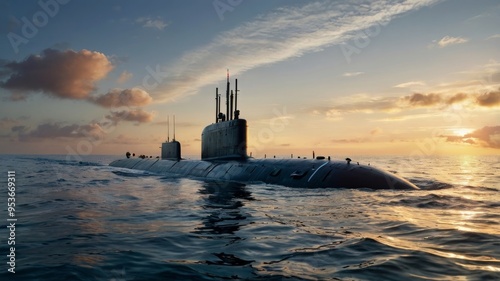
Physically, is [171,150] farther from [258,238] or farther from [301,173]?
[258,238]

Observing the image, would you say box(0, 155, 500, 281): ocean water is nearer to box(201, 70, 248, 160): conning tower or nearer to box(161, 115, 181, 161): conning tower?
box(201, 70, 248, 160): conning tower

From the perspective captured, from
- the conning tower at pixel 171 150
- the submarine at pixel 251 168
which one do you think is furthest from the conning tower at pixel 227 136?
the conning tower at pixel 171 150

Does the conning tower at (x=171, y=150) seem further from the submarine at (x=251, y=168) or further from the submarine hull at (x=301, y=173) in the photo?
the submarine hull at (x=301, y=173)

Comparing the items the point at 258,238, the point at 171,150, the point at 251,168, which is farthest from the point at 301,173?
the point at 171,150

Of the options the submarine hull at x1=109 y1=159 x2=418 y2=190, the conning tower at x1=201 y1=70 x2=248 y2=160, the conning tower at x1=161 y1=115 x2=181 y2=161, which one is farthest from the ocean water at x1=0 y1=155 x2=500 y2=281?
the conning tower at x1=161 y1=115 x2=181 y2=161

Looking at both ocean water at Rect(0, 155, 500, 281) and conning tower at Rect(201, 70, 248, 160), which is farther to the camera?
conning tower at Rect(201, 70, 248, 160)

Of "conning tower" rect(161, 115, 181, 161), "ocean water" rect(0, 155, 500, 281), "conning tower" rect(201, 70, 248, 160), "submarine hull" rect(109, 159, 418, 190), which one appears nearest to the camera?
"ocean water" rect(0, 155, 500, 281)

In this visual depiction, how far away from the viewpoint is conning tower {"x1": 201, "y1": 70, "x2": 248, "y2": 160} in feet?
98.4

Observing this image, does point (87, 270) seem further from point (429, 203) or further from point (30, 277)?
point (429, 203)

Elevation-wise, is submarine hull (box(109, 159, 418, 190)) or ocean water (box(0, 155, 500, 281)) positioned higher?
submarine hull (box(109, 159, 418, 190))

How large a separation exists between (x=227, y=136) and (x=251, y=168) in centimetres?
401

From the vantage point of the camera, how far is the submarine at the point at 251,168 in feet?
73.3

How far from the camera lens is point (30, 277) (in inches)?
289

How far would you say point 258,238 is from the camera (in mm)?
10633
